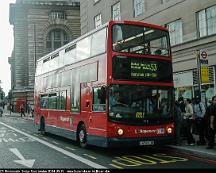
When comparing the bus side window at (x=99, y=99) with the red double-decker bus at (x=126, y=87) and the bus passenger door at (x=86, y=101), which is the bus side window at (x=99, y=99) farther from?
the bus passenger door at (x=86, y=101)

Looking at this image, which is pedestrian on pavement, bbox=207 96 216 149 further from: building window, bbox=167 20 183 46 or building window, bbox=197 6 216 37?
building window, bbox=167 20 183 46

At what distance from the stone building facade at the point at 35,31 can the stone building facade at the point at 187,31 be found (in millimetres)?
39013

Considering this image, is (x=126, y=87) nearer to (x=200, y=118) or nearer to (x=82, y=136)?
(x=82, y=136)

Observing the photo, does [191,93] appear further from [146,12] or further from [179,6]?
[146,12]

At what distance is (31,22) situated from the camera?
212 feet

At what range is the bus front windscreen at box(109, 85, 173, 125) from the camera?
12.2 m

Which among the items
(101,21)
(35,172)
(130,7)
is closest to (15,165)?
(35,172)

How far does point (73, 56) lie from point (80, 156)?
4.83m

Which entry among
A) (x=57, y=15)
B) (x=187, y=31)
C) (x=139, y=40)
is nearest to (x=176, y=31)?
(x=187, y=31)

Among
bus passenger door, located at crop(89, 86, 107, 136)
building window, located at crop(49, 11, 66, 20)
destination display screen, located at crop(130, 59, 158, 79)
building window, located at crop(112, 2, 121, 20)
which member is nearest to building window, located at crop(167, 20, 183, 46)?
building window, located at crop(112, 2, 121, 20)

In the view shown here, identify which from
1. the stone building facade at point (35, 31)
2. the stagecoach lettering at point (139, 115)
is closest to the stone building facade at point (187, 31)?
the stagecoach lettering at point (139, 115)

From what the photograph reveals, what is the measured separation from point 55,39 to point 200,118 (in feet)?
175

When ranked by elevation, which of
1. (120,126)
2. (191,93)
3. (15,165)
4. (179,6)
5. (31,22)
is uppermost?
(31,22)

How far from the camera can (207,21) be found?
67.0 feet
